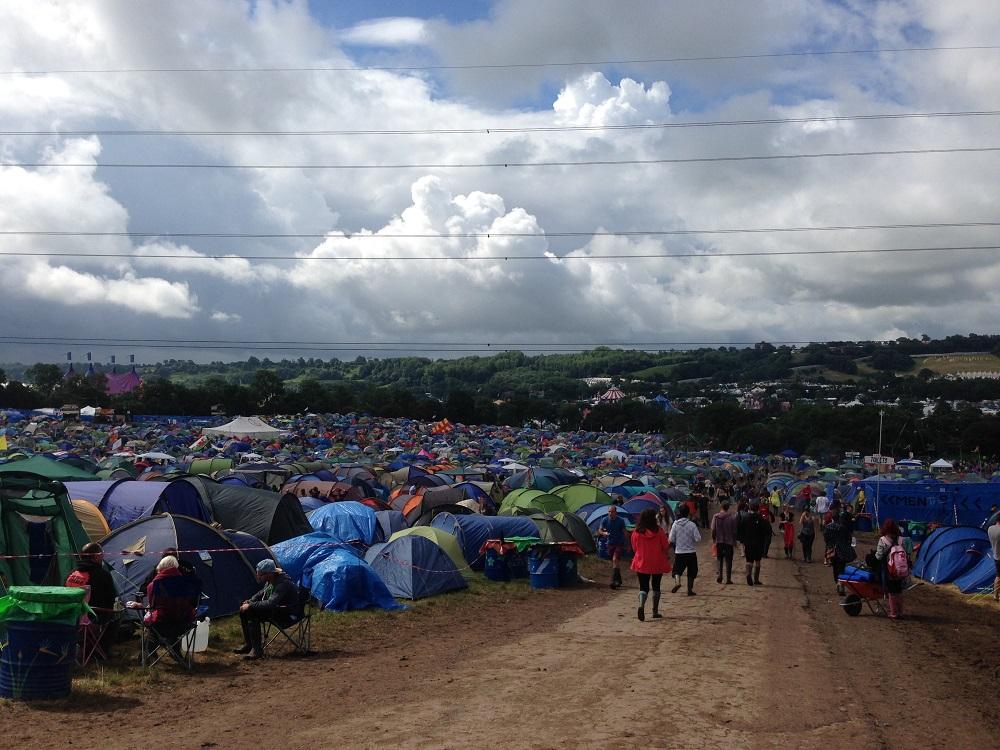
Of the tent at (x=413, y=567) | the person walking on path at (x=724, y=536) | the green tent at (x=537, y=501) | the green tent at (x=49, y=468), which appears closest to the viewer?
the tent at (x=413, y=567)

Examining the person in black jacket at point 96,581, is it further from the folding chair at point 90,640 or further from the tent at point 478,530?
the tent at point 478,530

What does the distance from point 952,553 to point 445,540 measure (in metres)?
9.96

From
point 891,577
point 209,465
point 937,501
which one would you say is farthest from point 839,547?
point 209,465

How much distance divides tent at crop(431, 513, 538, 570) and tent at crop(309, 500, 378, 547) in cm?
152

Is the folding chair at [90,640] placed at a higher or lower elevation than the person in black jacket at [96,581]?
lower

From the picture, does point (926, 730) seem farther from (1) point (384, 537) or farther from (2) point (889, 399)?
(2) point (889, 399)

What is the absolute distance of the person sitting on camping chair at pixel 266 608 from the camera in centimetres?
911

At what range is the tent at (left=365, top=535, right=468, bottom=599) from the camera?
1360cm

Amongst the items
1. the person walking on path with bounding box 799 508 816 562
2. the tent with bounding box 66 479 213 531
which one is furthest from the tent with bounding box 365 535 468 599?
the person walking on path with bounding box 799 508 816 562

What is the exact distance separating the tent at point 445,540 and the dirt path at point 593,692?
11.2 ft

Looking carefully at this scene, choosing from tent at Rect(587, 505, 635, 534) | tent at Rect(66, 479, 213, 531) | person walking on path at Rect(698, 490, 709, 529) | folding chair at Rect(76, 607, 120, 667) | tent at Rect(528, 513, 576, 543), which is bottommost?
person walking on path at Rect(698, 490, 709, 529)

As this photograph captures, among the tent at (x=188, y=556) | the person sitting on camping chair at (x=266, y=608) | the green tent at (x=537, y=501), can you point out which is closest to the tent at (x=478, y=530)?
Result: the tent at (x=188, y=556)

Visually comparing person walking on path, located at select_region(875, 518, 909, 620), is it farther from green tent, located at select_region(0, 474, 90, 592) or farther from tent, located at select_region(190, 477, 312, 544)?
green tent, located at select_region(0, 474, 90, 592)

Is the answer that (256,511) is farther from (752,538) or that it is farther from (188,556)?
(752,538)
